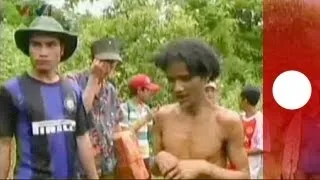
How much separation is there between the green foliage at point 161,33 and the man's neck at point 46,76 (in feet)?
0.08

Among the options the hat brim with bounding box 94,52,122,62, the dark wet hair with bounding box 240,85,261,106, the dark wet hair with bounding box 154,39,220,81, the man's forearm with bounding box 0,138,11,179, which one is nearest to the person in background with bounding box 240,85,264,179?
the dark wet hair with bounding box 240,85,261,106

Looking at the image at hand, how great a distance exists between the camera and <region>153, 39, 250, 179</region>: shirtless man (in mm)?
2936

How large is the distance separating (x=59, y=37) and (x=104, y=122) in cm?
27

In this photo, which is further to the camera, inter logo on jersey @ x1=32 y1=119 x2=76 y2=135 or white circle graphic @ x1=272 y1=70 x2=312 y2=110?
white circle graphic @ x1=272 y1=70 x2=312 y2=110

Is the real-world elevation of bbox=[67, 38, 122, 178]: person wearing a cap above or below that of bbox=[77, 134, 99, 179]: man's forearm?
above

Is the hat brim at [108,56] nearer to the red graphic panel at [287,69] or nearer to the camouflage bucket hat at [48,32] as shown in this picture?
the camouflage bucket hat at [48,32]

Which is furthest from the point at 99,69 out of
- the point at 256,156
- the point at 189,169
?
the point at 256,156

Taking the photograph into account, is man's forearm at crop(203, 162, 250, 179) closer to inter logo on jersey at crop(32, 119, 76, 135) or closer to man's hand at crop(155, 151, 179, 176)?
man's hand at crop(155, 151, 179, 176)

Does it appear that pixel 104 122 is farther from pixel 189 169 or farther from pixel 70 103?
pixel 189 169

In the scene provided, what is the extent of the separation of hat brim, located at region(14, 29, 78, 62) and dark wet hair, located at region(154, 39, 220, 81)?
233mm

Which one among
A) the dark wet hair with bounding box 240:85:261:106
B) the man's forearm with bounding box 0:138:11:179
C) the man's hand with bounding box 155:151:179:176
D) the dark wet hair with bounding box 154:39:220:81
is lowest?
the man's hand with bounding box 155:151:179:176

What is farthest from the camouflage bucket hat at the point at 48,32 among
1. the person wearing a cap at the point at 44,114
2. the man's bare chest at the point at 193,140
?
the man's bare chest at the point at 193,140

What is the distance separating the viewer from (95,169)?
2957 mm

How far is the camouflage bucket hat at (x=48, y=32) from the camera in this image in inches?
116
